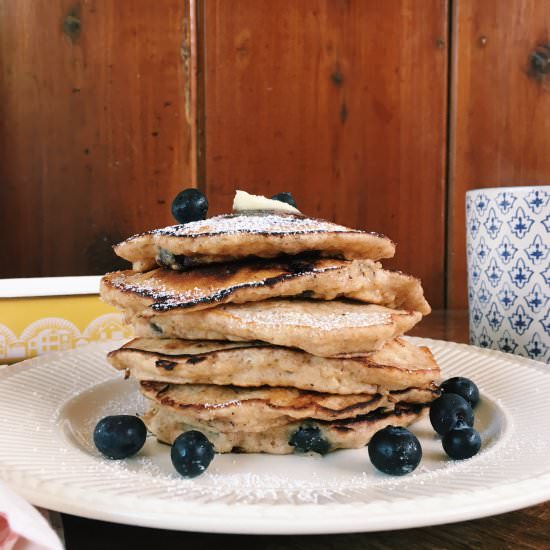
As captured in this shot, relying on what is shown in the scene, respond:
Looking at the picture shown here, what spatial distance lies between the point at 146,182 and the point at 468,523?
7.58 ft

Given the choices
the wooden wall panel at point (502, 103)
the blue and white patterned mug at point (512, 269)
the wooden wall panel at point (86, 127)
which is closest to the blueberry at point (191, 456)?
the blue and white patterned mug at point (512, 269)

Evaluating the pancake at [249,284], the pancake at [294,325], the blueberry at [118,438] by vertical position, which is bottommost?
the blueberry at [118,438]

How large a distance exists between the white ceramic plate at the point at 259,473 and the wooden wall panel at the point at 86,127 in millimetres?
1509

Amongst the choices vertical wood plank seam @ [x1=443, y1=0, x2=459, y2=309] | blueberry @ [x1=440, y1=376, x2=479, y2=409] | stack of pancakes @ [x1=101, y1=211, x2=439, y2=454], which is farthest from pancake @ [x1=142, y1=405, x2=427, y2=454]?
vertical wood plank seam @ [x1=443, y1=0, x2=459, y2=309]

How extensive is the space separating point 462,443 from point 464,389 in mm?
262

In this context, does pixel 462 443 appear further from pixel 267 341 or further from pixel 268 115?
pixel 268 115

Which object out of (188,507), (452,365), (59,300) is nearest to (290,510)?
(188,507)

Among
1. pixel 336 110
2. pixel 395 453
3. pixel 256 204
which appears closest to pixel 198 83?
pixel 336 110

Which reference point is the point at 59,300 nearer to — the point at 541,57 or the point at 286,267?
A: the point at 286,267

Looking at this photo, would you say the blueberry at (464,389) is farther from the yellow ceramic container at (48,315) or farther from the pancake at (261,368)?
the yellow ceramic container at (48,315)

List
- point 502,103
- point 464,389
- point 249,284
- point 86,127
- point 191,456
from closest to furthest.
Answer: point 191,456 < point 249,284 < point 464,389 < point 86,127 < point 502,103

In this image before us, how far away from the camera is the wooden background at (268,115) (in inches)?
103

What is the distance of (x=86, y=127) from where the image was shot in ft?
8.70

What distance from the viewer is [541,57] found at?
2.97m
